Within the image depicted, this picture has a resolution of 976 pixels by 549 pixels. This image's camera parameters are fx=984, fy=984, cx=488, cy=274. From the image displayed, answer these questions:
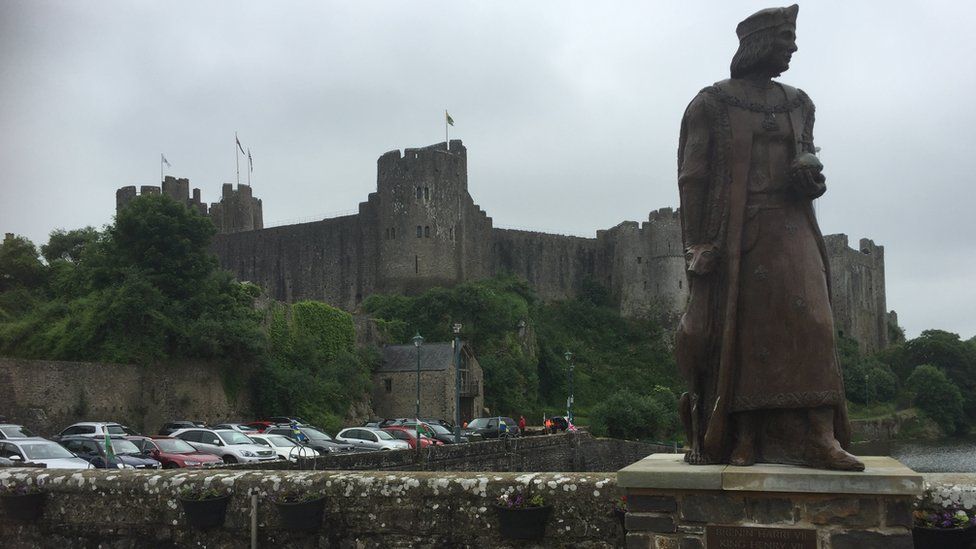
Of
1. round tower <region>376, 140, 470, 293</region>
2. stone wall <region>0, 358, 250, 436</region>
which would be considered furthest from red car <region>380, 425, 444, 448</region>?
round tower <region>376, 140, 470, 293</region>

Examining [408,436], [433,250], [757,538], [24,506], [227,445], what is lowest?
[408,436]

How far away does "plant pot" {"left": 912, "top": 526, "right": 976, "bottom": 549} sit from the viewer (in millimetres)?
6656

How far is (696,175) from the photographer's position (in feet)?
21.3

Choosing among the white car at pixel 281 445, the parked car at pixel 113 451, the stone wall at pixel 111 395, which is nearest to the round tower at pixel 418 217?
the stone wall at pixel 111 395

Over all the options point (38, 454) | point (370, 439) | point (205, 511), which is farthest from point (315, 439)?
point (205, 511)

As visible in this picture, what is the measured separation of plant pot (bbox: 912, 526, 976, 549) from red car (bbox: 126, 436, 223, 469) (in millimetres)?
17788

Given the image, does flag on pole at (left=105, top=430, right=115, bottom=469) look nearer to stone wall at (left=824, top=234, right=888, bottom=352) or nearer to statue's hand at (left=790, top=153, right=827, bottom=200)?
statue's hand at (left=790, top=153, right=827, bottom=200)

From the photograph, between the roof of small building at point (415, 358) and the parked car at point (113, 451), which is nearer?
the parked car at point (113, 451)

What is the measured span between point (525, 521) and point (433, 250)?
65248 mm

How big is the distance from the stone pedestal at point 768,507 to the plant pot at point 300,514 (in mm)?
3632

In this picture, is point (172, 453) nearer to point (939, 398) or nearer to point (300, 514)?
point (300, 514)

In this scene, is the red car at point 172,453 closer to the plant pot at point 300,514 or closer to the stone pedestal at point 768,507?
the plant pot at point 300,514

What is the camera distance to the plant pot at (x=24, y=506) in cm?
966

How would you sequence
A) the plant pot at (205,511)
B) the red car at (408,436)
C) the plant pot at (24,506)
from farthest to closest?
1. the red car at (408,436)
2. the plant pot at (24,506)
3. the plant pot at (205,511)
